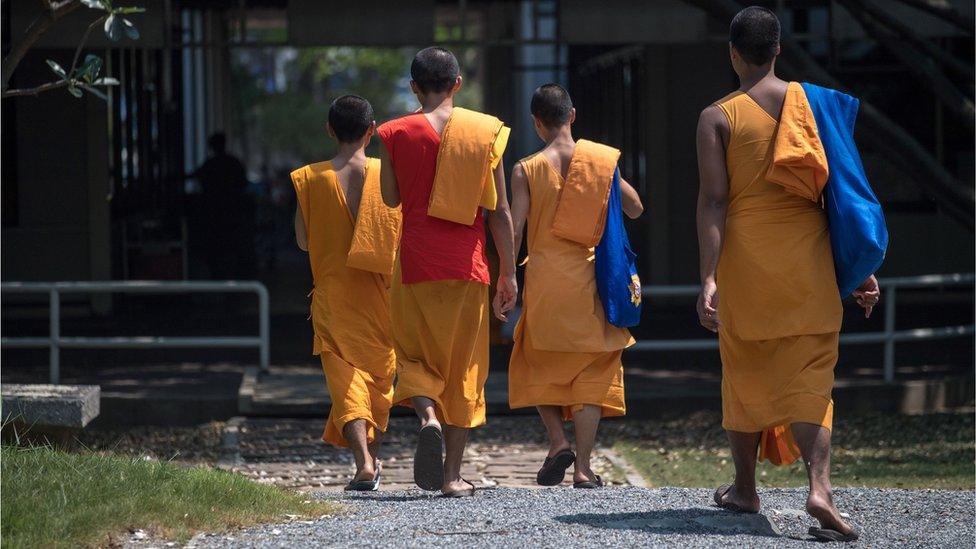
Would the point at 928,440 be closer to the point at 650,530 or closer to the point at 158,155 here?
the point at 650,530

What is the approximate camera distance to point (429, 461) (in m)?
6.08

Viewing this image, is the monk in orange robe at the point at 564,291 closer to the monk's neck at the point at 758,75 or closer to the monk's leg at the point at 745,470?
the monk's leg at the point at 745,470

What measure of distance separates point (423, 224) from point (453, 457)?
102 cm

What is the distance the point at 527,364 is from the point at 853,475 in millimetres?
2300

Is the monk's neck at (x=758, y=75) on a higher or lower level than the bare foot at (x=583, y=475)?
higher

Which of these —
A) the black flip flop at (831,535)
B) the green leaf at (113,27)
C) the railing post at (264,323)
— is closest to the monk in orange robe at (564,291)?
the black flip flop at (831,535)

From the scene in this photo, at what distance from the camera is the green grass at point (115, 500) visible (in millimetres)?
4840

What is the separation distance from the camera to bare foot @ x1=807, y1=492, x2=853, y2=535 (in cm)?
511

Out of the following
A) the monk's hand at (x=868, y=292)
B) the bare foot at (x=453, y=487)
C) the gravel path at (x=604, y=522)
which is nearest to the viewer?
the gravel path at (x=604, y=522)

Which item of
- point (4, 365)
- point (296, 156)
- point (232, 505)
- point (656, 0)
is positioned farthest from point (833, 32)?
point (296, 156)

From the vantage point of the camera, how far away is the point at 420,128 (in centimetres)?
609

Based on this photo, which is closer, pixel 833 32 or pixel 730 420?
pixel 730 420

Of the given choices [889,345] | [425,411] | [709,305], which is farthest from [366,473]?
[889,345]

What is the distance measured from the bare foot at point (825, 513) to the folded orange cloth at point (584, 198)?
201 cm
